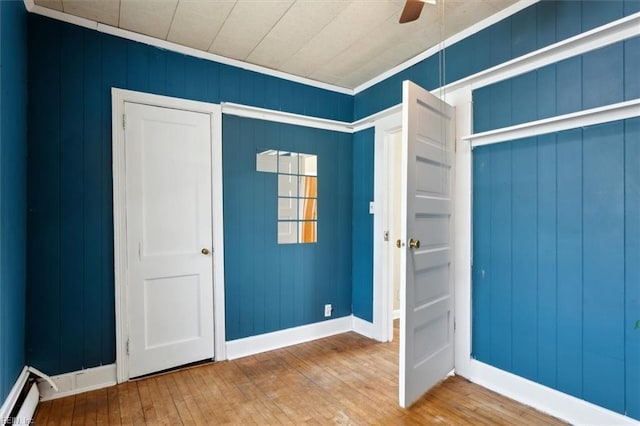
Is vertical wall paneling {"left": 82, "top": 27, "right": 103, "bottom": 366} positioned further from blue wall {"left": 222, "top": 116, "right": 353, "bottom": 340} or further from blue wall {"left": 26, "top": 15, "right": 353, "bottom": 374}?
blue wall {"left": 222, "top": 116, "right": 353, "bottom": 340}

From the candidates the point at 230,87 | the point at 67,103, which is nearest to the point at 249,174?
the point at 230,87

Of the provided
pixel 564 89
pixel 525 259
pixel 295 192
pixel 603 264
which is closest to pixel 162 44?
pixel 295 192

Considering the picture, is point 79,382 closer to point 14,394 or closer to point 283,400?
point 14,394

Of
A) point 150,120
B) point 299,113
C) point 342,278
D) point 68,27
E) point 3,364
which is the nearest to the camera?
point 3,364

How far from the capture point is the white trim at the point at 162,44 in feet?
7.50

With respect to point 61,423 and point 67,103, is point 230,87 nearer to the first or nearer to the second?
point 67,103

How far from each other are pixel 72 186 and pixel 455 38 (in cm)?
304

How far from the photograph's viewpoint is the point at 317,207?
3.50 m

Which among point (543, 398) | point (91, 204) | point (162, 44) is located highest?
point (162, 44)

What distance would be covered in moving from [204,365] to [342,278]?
1.58m

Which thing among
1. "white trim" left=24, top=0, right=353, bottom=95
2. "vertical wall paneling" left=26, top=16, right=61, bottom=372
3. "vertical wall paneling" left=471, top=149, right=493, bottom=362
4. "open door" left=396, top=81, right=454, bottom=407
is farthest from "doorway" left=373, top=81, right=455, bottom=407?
"vertical wall paneling" left=26, top=16, right=61, bottom=372

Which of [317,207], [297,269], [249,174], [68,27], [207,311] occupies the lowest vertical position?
[207,311]

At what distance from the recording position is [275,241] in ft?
10.6

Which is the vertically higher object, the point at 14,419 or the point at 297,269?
the point at 297,269
